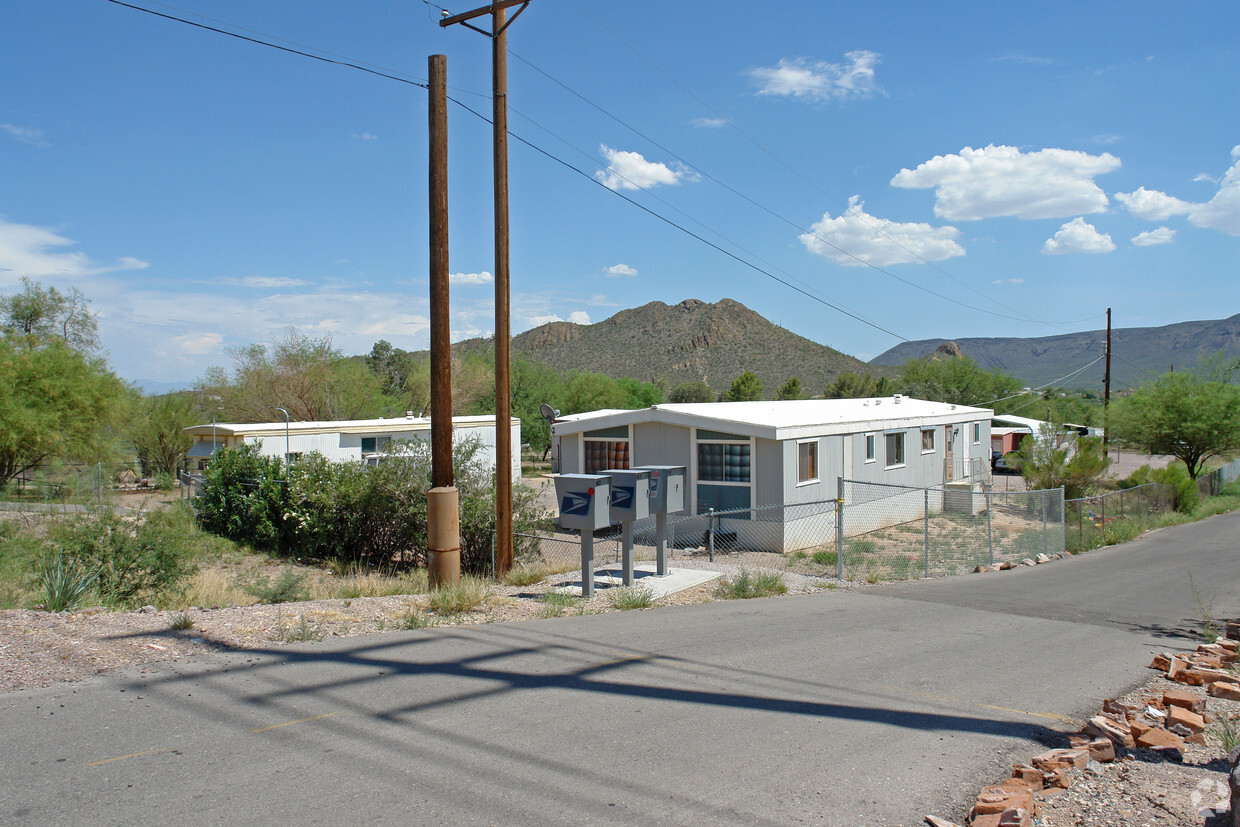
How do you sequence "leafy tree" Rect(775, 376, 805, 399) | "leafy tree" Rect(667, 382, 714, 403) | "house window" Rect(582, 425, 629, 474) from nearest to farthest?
1. "house window" Rect(582, 425, 629, 474)
2. "leafy tree" Rect(775, 376, 805, 399)
3. "leafy tree" Rect(667, 382, 714, 403)

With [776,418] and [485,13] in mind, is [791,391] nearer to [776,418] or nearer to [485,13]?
[776,418]

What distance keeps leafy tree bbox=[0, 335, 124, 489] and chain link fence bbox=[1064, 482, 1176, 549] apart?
2801 cm

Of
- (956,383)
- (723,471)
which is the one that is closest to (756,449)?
(723,471)

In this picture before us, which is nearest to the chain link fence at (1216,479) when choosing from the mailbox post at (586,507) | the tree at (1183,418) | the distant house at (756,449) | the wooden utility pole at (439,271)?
the tree at (1183,418)

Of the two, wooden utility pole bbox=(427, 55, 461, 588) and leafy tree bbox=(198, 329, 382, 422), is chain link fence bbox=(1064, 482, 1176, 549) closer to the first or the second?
wooden utility pole bbox=(427, 55, 461, 588)

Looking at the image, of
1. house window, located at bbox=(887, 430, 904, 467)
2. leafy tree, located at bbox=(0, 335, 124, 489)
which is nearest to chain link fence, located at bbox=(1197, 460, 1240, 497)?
house window, located at bbox=(887, 430, 904, 467)

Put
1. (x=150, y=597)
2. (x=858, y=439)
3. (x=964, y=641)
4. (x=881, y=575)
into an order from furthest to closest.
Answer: (x=858, y=439) → (x=881, y=575) → (x=150, y=597) → (x=964, y=641)

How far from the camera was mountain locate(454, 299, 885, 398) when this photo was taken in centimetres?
9150

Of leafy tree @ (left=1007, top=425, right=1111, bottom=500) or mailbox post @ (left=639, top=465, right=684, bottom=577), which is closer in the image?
mailbox post @ (left=639, top=465, right=684, bottom=577)

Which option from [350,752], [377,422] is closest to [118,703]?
[350,752]

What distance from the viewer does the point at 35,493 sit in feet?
81.0

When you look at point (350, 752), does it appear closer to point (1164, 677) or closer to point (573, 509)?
point (573, 509)

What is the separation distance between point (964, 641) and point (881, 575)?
5617mm

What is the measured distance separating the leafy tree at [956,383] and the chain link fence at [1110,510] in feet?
117
